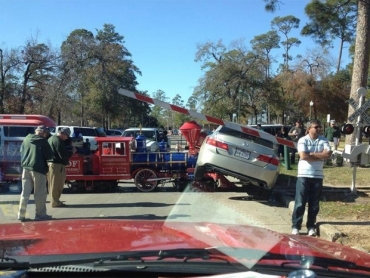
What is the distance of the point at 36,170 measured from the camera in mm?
8492

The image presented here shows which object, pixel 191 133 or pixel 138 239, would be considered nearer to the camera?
pixel 138 239

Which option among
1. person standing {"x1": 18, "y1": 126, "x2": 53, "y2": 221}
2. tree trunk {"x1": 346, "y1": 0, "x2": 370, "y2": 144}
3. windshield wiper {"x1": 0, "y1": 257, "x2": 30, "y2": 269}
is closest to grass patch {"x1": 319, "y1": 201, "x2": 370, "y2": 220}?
person standing {"x1": 18, "y1": 126, "x2": 53, "y2": 221}

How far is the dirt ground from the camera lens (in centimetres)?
658

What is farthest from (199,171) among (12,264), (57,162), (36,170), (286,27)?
(286,27)

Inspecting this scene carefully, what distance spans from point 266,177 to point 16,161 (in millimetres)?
6721

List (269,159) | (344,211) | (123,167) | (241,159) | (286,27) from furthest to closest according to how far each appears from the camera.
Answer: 1. (286,27)
2. (123,167)
3. (269,159)
4. (241,159)
5. (344,211)

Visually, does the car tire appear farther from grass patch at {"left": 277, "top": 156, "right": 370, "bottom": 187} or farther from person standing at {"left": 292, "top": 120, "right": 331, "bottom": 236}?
grass patch at {"left": 277, "top": 156, "right": 370, "bottom": 187}

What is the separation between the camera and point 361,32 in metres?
15.8

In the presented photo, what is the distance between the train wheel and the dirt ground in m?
4.50

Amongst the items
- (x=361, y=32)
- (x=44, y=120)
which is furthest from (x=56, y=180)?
(x=361, y=32)

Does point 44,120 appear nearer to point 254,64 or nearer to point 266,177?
point 266,177

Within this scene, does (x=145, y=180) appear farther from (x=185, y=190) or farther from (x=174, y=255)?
(x=174, y=255)

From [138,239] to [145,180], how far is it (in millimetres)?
9835

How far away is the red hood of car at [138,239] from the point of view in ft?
8.14
